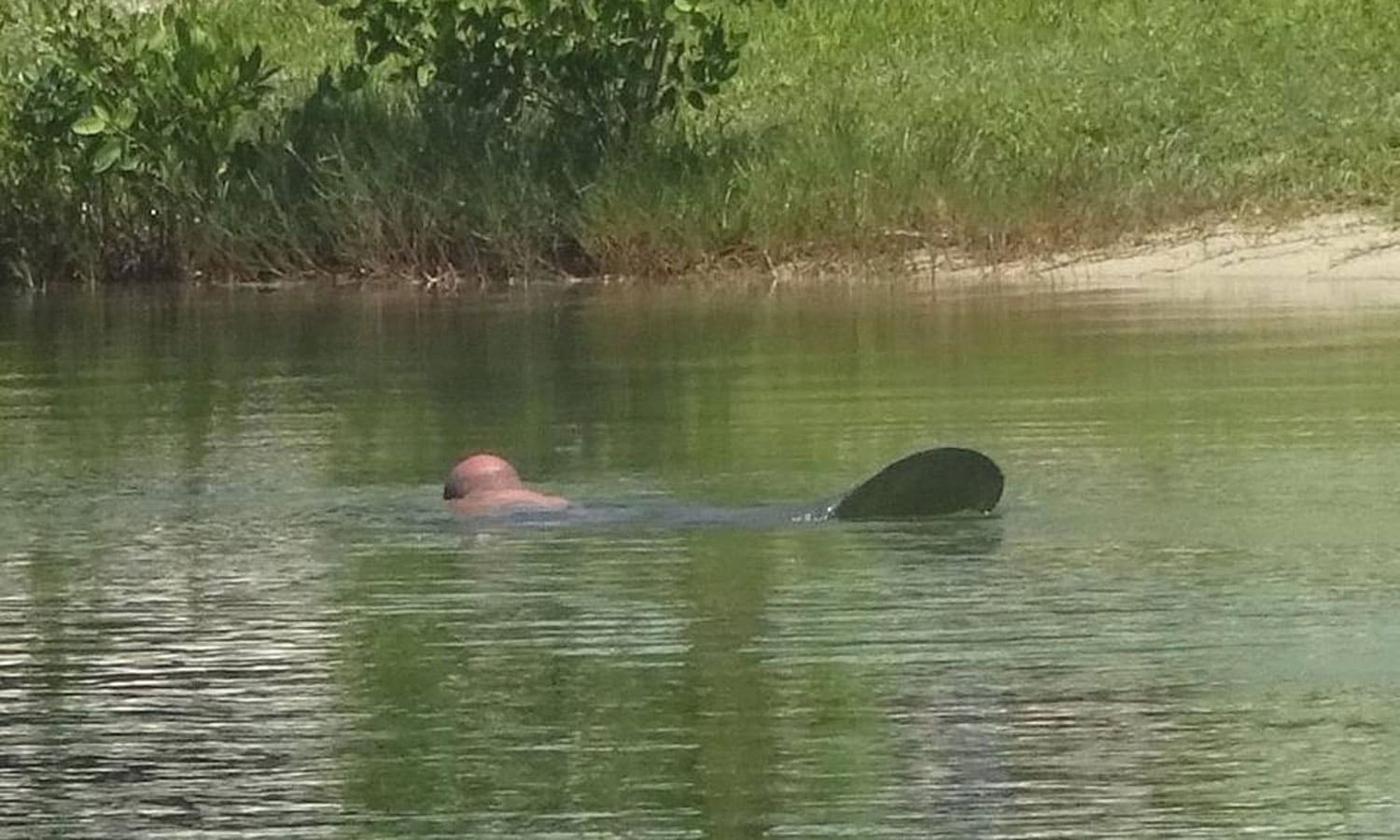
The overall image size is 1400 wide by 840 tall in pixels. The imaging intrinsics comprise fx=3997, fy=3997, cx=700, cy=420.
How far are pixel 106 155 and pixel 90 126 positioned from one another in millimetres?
186

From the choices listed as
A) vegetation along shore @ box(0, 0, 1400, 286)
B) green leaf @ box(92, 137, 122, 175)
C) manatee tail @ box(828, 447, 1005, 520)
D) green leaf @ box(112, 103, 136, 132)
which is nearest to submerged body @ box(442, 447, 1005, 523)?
manatee tail @ box(828, 447, 1005, 520)

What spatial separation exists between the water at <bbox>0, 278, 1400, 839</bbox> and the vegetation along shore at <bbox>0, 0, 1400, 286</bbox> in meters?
4.17

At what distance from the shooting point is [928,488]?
10.7 metres

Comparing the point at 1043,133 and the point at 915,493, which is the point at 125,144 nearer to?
the point at 1043,133

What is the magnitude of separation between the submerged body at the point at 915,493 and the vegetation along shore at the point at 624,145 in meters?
10.0

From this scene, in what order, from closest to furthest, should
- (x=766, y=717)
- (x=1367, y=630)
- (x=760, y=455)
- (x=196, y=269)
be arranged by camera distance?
(x=766, y=717) → (x=1367, y=630) → (x=760, y=455) → (x=196, y=269)

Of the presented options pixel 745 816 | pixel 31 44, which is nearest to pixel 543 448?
pixel 745 816

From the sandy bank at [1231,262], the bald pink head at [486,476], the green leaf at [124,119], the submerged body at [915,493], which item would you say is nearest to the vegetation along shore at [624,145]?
the green leaf at [124,119]

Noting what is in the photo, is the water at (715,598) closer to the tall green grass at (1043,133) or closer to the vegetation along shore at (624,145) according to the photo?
the tall green grass at (1043,133)

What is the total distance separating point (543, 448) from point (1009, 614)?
4.30m

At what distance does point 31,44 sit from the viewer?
86.7 feet

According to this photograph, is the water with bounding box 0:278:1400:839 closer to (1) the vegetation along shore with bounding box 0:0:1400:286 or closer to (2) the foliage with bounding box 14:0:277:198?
(1) the vegetation along shore with bounding box 0:0:1400:286

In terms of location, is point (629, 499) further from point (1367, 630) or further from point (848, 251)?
point (848, 251)

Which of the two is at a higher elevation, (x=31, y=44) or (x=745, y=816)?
(x=31, y=44)
